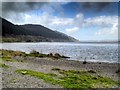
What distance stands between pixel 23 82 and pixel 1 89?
2787mm

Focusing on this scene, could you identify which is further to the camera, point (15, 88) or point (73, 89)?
point (73, 89)

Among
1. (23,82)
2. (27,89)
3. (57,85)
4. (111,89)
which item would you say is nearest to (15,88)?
(27,89)

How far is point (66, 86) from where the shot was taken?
827 inches

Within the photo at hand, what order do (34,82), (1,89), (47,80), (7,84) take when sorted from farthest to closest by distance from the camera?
(47,80) → (34,82) → (7,84) → (1,89)

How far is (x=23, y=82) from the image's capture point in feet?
69.2

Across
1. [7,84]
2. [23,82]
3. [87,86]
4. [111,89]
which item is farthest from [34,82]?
[111,89]

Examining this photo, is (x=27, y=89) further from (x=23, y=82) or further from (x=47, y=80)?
(x=47, y=80)

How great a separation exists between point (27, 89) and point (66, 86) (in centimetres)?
352

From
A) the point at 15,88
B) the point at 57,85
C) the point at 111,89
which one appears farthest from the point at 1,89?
the point at 111,89

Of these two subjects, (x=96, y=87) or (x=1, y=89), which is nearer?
(x=1, y=89)

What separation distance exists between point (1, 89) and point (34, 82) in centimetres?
354

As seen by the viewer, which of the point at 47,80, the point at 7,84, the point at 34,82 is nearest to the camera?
the point at 7,84

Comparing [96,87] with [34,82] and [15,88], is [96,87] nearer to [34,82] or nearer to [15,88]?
[34,82]

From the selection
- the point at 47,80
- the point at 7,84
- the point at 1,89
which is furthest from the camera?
the point at 47,80
